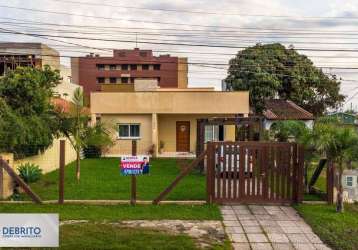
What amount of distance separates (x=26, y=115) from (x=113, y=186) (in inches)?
227

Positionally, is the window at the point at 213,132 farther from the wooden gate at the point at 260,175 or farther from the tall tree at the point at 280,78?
the wooden gate at the point at 260,175

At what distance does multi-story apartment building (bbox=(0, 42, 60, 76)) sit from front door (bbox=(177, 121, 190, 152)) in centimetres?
1351

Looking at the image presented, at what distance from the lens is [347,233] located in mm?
8812

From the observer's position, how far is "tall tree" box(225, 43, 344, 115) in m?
41.2

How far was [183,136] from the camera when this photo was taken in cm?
3148

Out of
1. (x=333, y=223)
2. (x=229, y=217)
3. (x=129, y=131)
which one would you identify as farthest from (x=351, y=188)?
(x=129, y=131)

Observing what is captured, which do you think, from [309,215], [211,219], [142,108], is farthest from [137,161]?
[142,108]

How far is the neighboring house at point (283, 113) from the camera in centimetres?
3744

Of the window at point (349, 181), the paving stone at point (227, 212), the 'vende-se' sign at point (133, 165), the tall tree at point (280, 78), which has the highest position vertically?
the tall tree at point (280, 78)

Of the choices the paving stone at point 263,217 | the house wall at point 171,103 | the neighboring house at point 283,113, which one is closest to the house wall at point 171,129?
the house wall at point 171,103

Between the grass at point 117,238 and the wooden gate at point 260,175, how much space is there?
10.1ft

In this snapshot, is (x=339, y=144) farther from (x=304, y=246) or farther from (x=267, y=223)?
(x=304, y=246)

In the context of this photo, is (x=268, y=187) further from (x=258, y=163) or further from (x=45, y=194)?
(x=45, y=194)

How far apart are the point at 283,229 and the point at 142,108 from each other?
69.1ft
